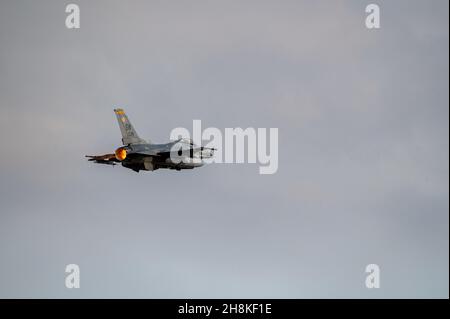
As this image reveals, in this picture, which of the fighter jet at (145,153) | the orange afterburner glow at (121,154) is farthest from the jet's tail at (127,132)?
the orange afterburner glow at (121,154)

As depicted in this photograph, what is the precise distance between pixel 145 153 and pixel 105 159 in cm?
712

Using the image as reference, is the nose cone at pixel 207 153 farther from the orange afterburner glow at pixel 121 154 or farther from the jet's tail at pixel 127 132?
the orange afterburner glow at pixel 121 154

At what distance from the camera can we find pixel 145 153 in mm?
168250

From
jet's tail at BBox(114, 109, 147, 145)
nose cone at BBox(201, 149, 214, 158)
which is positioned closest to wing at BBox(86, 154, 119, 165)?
jet's tail at BBox(114, 109, 147, 145)

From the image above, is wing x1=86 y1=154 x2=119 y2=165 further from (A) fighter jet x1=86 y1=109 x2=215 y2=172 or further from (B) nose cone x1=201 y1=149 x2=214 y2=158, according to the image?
(B) nose cone x1=201 y1=149 x2=214 y2=158

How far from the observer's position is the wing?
170m

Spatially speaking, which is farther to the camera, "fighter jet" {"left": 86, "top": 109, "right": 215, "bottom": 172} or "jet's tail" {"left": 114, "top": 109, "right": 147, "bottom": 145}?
"jet's tail" {"left": 114, "top": 109, "right": 147, "bottom": 145}

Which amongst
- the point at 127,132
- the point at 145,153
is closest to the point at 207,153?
the point at 145,153

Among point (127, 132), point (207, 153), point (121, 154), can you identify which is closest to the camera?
point (121, 154)

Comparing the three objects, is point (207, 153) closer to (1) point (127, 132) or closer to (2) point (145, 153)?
(2) point (145, 153)

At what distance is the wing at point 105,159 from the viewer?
17025cm
